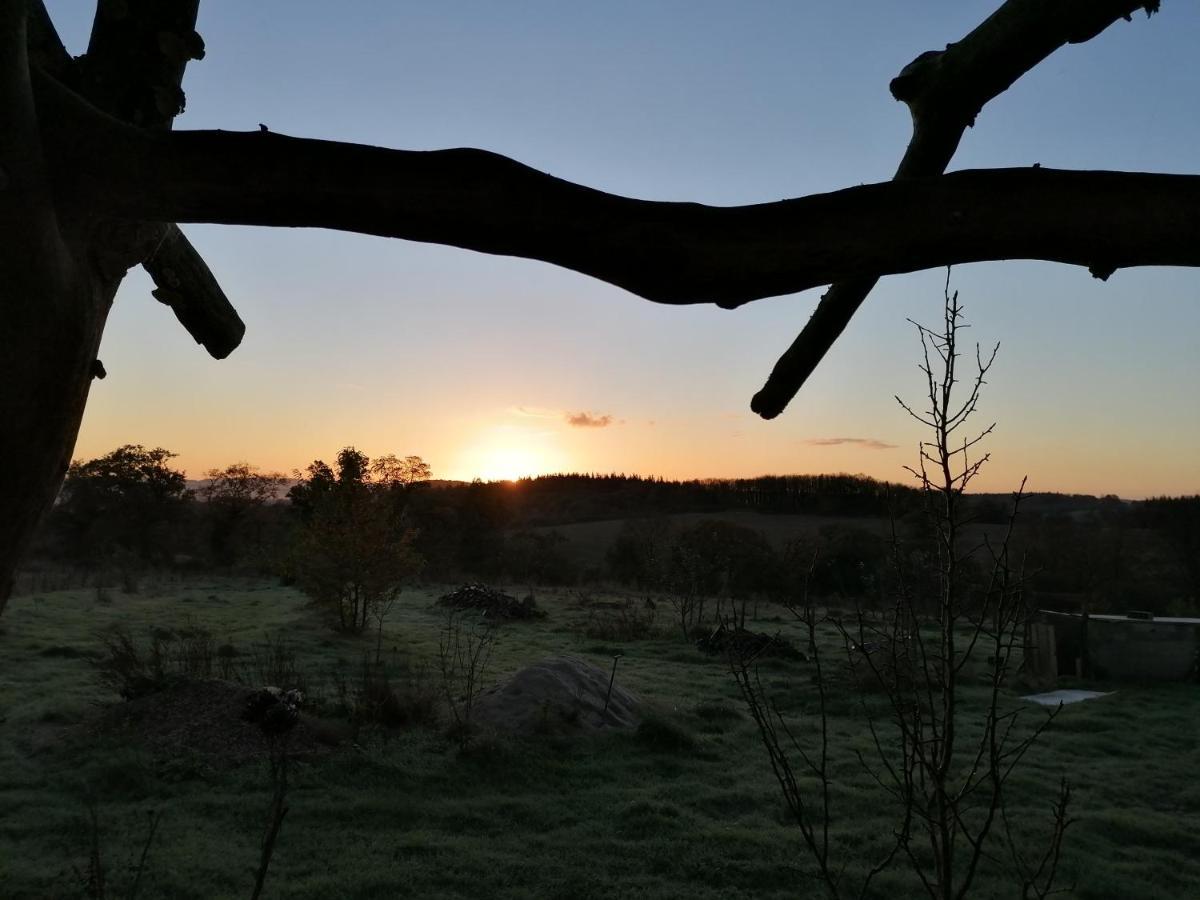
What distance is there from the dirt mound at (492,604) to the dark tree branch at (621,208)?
1900cm

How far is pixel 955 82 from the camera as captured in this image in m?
1.29

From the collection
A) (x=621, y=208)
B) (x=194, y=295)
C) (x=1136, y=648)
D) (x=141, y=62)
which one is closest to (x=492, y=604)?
(x=1136, y=648)

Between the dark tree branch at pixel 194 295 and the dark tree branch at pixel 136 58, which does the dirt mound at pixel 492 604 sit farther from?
the dark tree branch at pixel 136 58

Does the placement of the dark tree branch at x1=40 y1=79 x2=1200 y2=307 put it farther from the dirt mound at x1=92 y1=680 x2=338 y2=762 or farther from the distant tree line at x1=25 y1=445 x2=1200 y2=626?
the distant tree line at x1=25 y1=445 x2=1200 y2=626

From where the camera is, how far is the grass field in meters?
5.20

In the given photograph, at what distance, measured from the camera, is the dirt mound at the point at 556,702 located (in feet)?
28.0

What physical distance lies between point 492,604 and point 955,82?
803 inches

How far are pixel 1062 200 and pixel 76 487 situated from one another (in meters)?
46.9

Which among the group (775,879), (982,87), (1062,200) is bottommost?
(775,879)

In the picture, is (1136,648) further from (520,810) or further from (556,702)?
(520,810)

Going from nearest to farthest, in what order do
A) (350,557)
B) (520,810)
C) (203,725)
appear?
(520,810)
(203,725)
(350,557)

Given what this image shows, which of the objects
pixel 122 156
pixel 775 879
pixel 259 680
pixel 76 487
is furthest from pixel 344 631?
pixel 76 487

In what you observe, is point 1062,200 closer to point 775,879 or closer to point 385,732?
point 775,879

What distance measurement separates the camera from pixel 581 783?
7238mm
